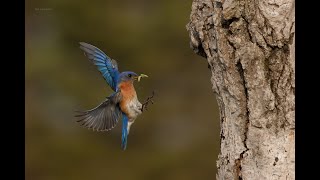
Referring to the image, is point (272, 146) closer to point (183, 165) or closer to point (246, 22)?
point (246, 22)

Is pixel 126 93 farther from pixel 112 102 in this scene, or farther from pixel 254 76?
pixel 254 76

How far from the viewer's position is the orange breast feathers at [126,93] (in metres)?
4.56

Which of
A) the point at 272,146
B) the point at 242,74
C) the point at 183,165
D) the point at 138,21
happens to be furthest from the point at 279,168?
the point at 138,21

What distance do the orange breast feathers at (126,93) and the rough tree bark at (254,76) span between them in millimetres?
936

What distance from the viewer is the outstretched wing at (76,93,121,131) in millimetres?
4508

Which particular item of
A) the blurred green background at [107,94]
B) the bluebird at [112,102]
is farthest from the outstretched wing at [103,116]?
the blurred green background at [107,94]

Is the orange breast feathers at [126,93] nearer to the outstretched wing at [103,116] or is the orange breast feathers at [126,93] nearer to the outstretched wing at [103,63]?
the outstretched wing at [103,116]

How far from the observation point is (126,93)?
457 centimetres

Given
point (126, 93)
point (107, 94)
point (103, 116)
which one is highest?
point (126, 93)

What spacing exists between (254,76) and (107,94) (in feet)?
25.2

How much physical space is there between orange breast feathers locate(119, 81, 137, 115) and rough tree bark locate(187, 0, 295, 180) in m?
0.94

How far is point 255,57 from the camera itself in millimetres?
3514

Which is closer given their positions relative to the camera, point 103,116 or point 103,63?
point 103,116

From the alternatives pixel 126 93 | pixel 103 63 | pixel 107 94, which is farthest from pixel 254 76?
pixel 107 94
